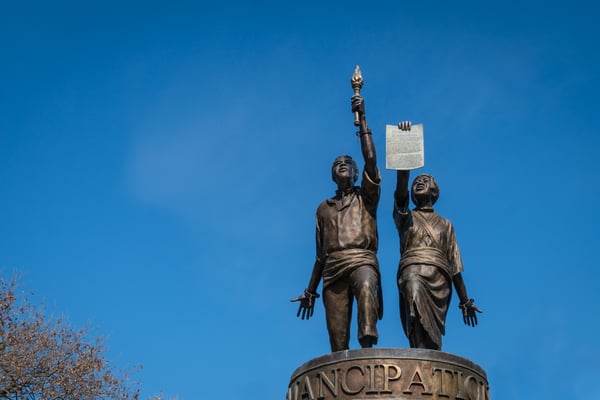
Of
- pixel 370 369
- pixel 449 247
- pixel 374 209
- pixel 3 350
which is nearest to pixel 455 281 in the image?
pixel 449 247

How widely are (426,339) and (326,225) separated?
194 cm

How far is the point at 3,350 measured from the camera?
24.2 meters

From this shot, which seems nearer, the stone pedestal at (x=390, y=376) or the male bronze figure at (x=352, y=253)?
the stone pedestal at (x=390, y=376)

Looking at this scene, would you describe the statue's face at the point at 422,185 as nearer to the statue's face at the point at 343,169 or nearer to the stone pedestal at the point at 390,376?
the statue's face at the point at 343,169

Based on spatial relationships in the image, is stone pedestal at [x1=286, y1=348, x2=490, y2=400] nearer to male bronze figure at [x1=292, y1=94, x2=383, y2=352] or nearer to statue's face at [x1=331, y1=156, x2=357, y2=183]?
male bronze figure at [x1=292, y1=94, x2=383, y2=352]

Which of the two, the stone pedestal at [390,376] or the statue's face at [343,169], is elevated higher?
the statue's face at [343,169]

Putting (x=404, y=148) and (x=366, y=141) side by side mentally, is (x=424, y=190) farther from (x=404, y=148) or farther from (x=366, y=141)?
(x=366, y=141)

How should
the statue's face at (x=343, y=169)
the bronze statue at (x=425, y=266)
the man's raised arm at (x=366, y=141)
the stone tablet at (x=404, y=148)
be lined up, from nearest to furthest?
1. the bronze statue at (x=425, y=266)
2. the stone tablet at (x=404, y=148)
3. the man's raised arm at (x=366, y=141)
4. the statue's face at (x=343, y=169)

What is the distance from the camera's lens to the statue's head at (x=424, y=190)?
1412 cm

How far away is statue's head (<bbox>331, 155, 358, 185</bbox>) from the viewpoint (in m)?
14.1

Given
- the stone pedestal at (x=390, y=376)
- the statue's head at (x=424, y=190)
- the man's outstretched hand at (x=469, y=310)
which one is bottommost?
the stone pedestal at (x=390, y=376)

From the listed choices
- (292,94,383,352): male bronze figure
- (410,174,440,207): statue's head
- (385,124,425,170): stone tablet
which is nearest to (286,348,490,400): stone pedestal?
(292,94,383,352): male bronze figure

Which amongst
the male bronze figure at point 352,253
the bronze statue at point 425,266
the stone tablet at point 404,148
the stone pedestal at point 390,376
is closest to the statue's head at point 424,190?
the bronze statue at point 425,266

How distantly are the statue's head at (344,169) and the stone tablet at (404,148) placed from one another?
2.58 ft
